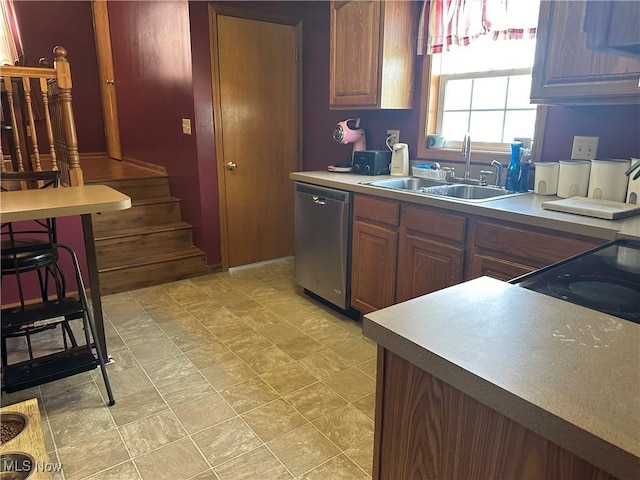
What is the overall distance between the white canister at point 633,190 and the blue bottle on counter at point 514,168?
22.0 inches

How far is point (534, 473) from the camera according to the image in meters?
0.69

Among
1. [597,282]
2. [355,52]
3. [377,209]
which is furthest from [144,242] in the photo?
[597,282]

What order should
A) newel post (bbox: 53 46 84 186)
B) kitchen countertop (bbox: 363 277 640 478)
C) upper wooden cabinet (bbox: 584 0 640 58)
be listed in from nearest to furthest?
kitchen countertop (bbox: 363 277 640 478)
upper wooden cabinet (bbox: 584 0 640 58)
newel post (bbox: 53 46 84 186)

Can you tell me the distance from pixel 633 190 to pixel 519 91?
988mm

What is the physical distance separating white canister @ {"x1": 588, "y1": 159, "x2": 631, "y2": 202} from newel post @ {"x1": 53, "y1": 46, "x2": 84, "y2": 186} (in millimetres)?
3226

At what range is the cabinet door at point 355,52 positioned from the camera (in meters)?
2.93

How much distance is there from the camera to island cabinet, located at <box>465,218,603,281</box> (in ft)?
6.02

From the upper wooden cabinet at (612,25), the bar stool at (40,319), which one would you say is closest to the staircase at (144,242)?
the bar stool at (40,319)

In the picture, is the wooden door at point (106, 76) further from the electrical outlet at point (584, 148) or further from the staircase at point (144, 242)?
the electrical outlet at point (584, 148)

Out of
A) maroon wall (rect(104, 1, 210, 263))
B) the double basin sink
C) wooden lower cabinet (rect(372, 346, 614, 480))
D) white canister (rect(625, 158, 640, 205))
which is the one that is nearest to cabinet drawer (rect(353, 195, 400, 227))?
the double basin sink

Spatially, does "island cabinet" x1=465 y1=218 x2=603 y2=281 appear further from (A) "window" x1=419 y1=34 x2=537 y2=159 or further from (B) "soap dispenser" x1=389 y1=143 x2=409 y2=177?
(B) "soap dispenser" x1=389 y1=143 x2=409 y2=177

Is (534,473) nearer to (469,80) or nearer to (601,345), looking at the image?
(601,345)

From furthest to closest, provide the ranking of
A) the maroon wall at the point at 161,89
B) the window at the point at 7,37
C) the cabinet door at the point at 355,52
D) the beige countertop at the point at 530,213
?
1. the window at the point at 7,37
2. the maroon wall at the point at 161,89
3. the cabinet door at the point at 355,52
4. the beige countertop at the point at 530,213

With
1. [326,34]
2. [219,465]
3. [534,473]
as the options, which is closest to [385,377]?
[534,473]
